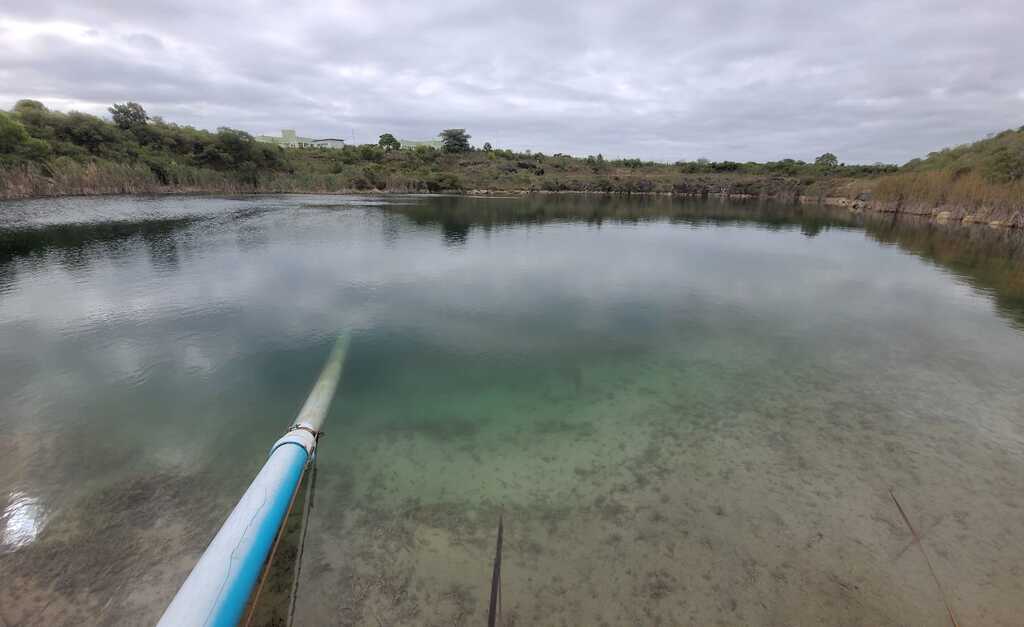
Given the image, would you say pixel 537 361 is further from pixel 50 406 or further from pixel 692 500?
pixel 50 406

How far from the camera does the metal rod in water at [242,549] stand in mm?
3713

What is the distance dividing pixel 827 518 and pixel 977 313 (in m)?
16.9

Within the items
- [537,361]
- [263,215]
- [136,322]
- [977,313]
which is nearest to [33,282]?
[136,322]

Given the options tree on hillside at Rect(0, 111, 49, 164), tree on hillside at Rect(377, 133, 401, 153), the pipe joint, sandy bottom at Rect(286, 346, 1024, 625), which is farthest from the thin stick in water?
tree on hillside at Rect(377, 133, 401, 153)

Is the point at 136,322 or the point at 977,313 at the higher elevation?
the point at 977,313

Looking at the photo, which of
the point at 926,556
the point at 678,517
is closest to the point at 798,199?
the point at 926,556

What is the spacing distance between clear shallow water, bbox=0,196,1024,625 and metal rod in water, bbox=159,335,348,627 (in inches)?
A: 31.0

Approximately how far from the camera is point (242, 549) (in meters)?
4.29

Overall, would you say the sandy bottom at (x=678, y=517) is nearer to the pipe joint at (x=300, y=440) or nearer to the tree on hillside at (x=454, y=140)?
the pipe joint at (x=300, y=440)

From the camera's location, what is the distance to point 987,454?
7430mm

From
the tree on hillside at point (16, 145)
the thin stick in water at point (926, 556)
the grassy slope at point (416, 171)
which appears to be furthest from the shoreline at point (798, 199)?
the thin stick in water at point (926, 556)

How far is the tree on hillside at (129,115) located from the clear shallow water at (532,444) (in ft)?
262

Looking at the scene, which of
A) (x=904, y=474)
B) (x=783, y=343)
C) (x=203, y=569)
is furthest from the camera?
(x=783, y=343)

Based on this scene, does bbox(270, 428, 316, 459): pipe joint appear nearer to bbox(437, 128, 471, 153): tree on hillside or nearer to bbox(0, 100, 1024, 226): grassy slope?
bbox(0, 100, 1024, 226): grassy slope
